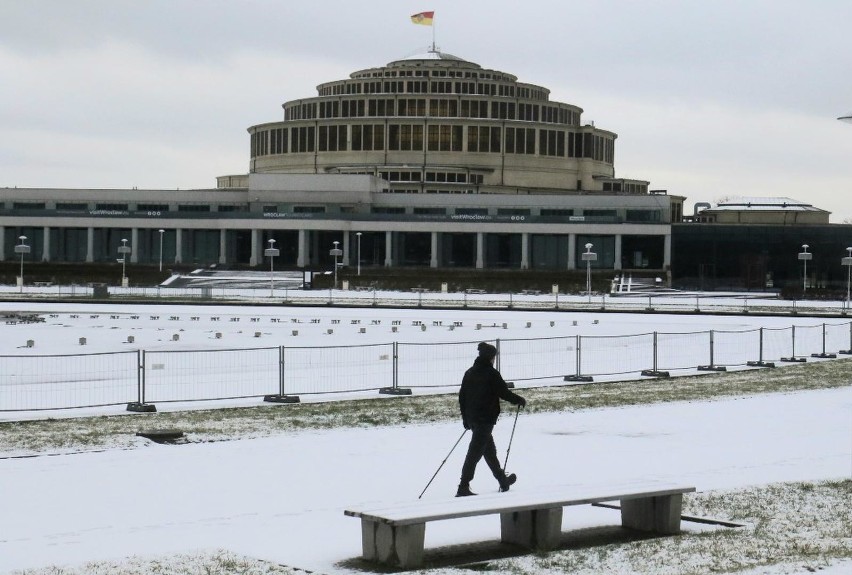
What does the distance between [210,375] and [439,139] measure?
124 meters

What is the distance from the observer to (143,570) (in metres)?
12.3

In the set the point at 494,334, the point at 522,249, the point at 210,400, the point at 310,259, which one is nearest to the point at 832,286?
the point at 522,249

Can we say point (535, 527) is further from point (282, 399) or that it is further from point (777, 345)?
point (777, 345)

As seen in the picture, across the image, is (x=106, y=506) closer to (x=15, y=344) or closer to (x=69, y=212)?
(x=15, y=344)

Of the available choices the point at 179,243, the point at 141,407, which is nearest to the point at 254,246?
the point at 179,243

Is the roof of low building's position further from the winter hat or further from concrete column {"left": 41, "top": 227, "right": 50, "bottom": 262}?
the winter hat

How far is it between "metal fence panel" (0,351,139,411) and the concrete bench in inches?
626

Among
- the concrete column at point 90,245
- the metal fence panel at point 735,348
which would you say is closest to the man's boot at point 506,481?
the metal fence panel at point 735,348

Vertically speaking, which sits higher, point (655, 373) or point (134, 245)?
point (134, 245)

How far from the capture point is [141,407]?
87.8ft

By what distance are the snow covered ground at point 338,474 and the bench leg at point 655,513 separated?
1.60 feet

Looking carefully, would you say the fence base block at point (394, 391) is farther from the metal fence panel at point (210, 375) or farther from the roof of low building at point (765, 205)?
the roof of low building at point (765, 205)

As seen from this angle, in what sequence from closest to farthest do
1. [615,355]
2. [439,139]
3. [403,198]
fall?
[615,355] → [403,198] → [439,139]

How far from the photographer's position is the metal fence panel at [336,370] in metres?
33.1
